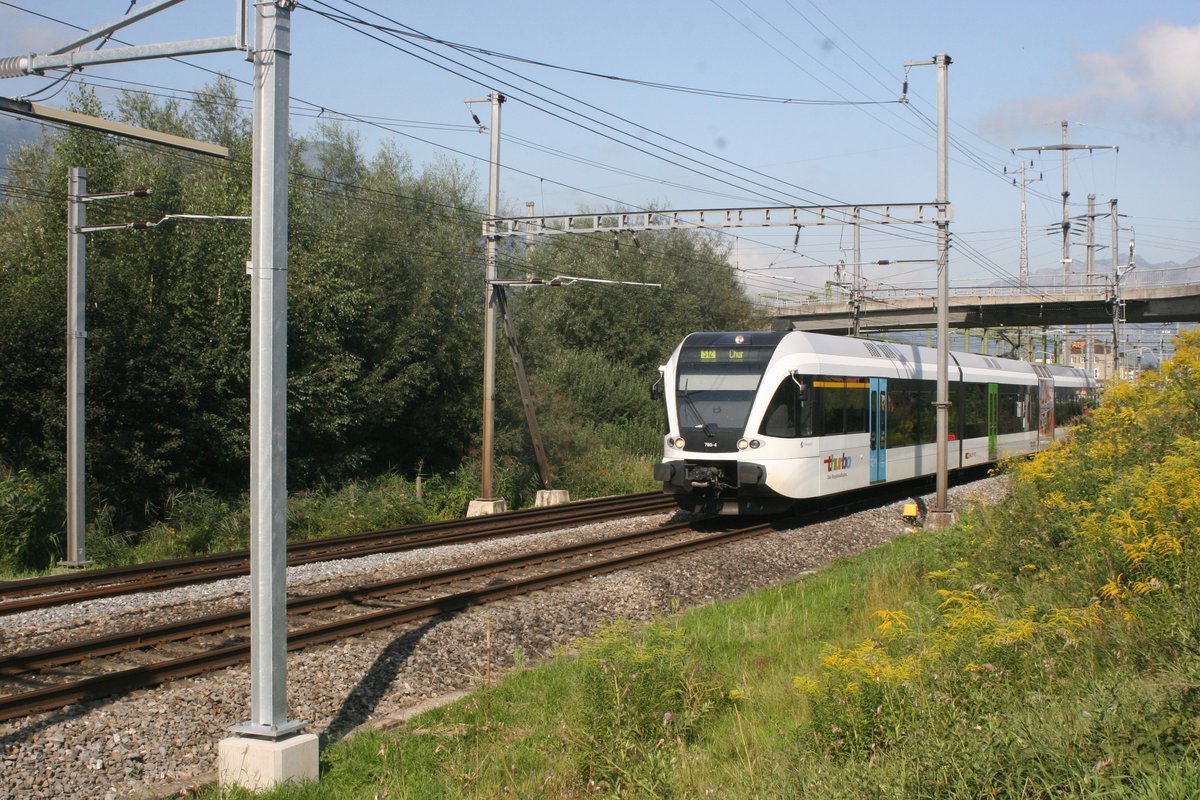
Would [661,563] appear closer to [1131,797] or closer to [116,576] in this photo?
[116,576]

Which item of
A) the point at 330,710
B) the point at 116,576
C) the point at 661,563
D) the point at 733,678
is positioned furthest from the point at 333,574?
the point at 733,678

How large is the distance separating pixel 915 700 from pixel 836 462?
1369 centimetres

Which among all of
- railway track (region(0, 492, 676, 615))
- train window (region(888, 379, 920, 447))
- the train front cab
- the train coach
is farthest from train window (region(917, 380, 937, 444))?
the train front cab

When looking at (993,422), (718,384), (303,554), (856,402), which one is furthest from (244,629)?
(993,422)

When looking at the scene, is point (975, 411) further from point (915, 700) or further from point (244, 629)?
point (915, 700)

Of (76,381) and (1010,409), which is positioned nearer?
(76,381)

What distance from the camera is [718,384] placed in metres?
17.9

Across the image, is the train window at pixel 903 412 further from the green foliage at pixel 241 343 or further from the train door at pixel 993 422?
the green foliage at pixel 241 343

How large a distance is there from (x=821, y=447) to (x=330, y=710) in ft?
38.8

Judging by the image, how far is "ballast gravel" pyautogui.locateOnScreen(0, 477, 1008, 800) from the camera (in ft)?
22.0

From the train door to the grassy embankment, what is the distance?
16914 millimetres

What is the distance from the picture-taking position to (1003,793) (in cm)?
431

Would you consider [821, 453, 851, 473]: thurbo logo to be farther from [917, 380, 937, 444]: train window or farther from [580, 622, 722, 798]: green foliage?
[580, 622, 722, 798]: green foliage

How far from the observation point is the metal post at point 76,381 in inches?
641
